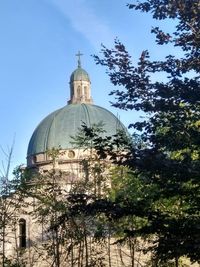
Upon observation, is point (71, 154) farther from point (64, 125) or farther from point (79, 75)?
point (79, 75)

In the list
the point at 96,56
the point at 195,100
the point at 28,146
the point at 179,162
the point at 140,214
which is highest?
the point at 28,146

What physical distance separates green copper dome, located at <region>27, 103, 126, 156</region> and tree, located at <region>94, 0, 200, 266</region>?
3602 cm

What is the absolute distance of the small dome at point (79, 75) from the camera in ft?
170

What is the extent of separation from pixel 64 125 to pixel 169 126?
38.6 meters

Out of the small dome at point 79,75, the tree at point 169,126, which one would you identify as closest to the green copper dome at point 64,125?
the small dome at point 79,75

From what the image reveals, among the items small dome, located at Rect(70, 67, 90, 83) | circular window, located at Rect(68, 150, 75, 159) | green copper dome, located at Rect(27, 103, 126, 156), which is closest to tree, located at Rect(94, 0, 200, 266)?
circular window, located at Rect(68, 150, 75, 159)

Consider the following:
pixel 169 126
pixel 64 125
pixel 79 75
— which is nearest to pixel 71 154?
pixel 64 125

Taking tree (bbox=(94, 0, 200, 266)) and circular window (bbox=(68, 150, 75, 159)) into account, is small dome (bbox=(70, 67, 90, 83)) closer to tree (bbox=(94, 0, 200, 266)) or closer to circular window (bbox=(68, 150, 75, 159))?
circular window (bbox=(68, 150, 75, 159))

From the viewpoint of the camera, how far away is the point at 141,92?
6469 mm

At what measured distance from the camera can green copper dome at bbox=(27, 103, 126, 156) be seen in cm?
4344

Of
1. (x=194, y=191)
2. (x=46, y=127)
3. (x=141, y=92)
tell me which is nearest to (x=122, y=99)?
(x=141, y=92)

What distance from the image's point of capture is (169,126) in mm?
6117

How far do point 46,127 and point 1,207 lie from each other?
31.4 metres

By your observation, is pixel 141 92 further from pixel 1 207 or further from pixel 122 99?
pixel 1 207
